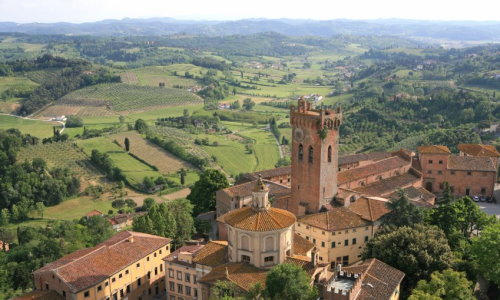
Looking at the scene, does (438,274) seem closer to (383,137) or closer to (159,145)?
(383,137)

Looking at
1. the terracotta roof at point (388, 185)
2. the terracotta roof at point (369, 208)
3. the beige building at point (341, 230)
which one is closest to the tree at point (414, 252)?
the beige building at point (341, 230)

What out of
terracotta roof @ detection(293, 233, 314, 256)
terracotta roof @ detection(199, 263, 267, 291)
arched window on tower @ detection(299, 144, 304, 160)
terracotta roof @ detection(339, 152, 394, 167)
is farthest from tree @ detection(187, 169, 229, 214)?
terracotta roof @ detection(199, 263, 267, 291)

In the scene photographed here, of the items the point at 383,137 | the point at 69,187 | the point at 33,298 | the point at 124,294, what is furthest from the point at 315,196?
the point at 383,137

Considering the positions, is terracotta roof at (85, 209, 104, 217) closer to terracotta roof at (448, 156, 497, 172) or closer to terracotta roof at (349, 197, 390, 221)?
terracotta roof at (349, 197, 390, 221)

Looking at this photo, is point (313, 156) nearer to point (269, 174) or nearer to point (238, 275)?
point (238, 275)

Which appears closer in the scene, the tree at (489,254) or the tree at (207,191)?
the tree at (489,254)

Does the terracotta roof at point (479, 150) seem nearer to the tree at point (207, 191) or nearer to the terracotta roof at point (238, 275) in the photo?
the tree at point (207, 191)

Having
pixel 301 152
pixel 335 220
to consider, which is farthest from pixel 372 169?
pixel 335 220
